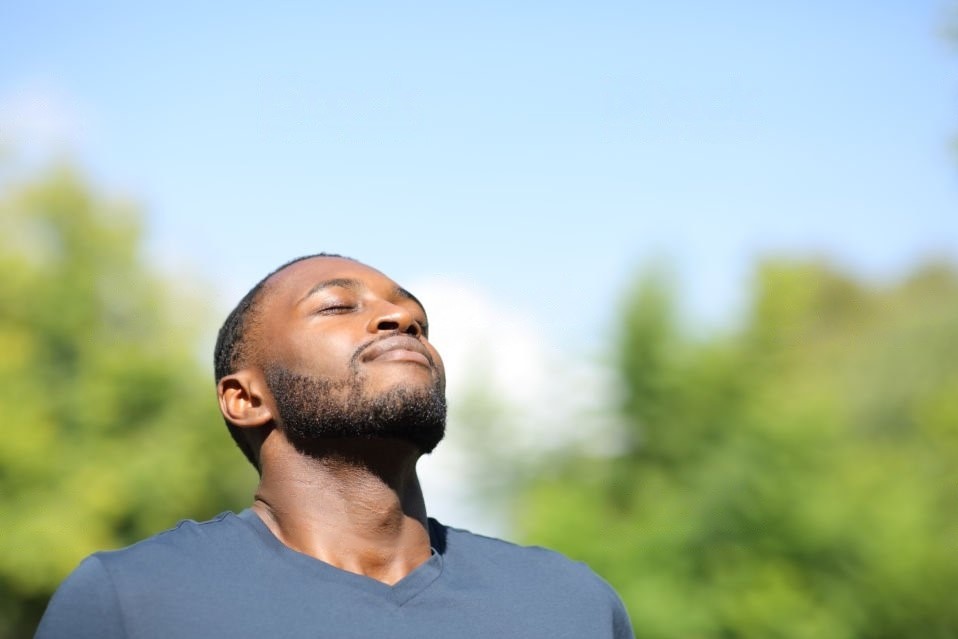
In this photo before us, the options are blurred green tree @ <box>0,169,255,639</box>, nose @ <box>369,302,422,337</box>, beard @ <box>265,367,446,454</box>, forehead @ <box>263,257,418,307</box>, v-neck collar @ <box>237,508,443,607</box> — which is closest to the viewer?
v-neck collar @ <box>237,508,443,607</box>

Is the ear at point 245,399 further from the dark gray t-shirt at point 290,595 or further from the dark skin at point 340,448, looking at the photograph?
the dark gray t-shirt at point 290,595

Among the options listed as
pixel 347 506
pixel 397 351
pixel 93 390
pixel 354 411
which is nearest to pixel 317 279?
pixel 397 351

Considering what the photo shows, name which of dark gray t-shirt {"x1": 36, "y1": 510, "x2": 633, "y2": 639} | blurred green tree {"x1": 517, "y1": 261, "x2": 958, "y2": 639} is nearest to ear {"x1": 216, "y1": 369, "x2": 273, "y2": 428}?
dark gray t-shirt {"x1": 36, "y1": 510, "x2": 633, "y2": 639}

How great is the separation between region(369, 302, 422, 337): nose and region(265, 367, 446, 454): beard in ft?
0.57

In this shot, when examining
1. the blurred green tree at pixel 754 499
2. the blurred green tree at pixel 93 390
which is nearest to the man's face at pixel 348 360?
the blurred green tree at pixel 754 499

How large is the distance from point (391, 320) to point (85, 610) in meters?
1.03

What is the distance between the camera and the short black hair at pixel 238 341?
3.10 metres

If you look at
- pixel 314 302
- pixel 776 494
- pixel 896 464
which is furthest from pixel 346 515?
pixel 896 464

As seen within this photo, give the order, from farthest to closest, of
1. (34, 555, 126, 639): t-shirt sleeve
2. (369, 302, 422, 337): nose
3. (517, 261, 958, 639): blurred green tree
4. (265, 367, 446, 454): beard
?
(517, 261, 958, 639): blurred green tree
(369, 302, 422, 337): nose
(265, 367, 446, 454): beard
(34, 555, 126, 639): t-shirt sleeve

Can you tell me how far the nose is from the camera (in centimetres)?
292

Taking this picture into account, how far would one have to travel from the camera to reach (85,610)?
2.35m

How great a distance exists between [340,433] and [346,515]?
0.20m

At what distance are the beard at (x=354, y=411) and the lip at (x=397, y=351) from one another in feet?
0.22

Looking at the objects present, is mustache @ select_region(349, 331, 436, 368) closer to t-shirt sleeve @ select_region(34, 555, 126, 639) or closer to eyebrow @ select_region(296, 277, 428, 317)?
eyebrow @ select_region(296, 277, 428, 317)
